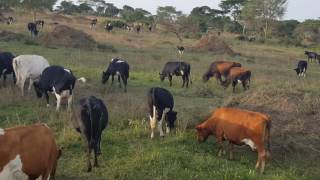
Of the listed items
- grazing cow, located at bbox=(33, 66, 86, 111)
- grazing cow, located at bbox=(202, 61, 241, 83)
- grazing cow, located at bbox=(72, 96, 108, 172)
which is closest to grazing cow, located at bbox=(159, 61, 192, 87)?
grazing cow, located at bbox=(202, 61, 241, 83)

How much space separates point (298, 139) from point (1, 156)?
803 cm

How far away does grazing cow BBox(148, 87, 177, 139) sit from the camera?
1217 centimetres

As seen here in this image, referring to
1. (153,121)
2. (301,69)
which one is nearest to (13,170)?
(153,121)

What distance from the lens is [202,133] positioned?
455 inches

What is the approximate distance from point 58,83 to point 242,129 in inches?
251

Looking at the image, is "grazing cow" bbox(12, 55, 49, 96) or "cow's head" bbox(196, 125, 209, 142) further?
"grazing cow" bbox(12, 55, 49, 96)

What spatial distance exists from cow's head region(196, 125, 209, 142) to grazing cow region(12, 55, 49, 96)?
760 centimetres

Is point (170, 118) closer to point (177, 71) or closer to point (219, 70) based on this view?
point (177, 71)

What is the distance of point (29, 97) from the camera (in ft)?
52.7

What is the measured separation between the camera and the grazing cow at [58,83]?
14.7 m

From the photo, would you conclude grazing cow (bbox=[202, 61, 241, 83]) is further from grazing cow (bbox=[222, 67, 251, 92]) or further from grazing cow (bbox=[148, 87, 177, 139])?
grazing cow (bbox=[148, 87, 177, 139])

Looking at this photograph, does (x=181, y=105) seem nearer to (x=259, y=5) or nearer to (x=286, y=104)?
(x=286, y=104)

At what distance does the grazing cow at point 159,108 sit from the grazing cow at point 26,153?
4.94 metres

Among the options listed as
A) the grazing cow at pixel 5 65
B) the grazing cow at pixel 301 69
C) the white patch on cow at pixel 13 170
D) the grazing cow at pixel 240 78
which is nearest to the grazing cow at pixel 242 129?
the white patch on cow at pixel 13 170
